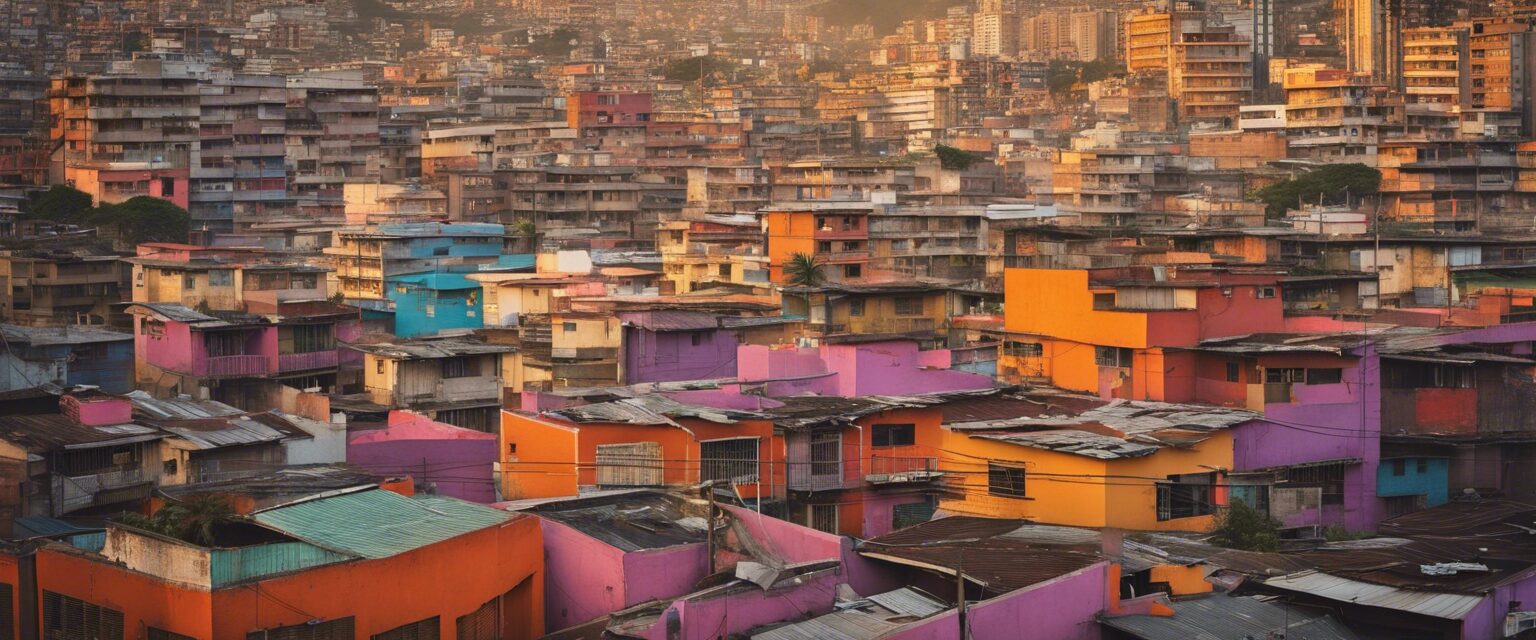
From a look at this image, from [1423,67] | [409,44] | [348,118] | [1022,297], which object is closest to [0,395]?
[1022,297]

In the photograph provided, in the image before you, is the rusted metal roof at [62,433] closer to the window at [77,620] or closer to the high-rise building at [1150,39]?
the window at [77,620]

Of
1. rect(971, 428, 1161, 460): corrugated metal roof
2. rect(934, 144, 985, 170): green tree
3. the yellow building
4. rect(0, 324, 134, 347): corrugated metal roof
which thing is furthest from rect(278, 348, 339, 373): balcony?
rect(934, 144, 985, 170): green tree

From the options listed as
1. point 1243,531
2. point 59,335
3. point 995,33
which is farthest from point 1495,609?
point 995,33

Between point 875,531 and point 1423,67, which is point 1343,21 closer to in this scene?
point 1423,67

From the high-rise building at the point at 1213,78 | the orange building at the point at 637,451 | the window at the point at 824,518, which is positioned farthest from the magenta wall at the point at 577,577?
the high-rise building at the point at 1213,78

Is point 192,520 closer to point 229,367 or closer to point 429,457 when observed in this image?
point 429,457
